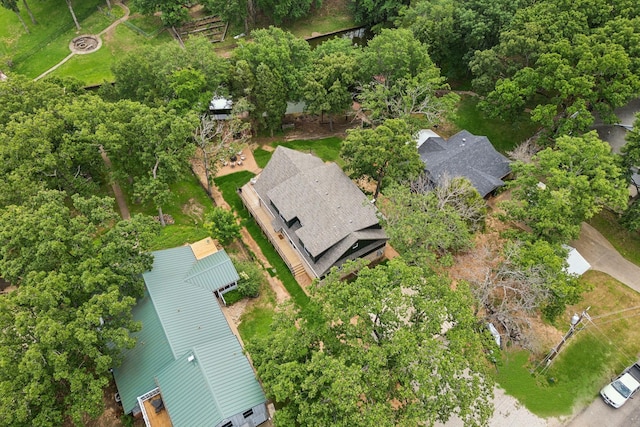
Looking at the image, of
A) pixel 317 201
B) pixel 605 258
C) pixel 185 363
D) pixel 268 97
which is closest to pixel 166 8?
pixel 268 97

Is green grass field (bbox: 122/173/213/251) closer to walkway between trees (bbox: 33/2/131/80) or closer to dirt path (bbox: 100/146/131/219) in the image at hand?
dirt path (bbox: 100/146/131/219)

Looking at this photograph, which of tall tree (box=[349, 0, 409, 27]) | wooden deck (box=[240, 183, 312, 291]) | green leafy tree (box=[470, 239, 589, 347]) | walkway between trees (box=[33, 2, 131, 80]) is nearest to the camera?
green leafy tree (box=[470, 239, 589, 347])

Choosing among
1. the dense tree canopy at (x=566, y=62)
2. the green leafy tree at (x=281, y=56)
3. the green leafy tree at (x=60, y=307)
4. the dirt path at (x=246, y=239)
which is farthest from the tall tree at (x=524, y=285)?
the green leafy tree at (x=281, y=56)

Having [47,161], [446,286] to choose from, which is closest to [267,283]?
[446,286]

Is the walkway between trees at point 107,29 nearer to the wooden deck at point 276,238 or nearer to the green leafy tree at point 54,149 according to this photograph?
the green leafy tree at point 54,149

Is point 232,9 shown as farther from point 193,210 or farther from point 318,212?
point 318,212

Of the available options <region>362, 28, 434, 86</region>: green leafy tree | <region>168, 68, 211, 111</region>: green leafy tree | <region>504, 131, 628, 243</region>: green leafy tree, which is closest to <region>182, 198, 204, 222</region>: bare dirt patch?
<region>168, 68, 211, 111</region>: green leafy tree
